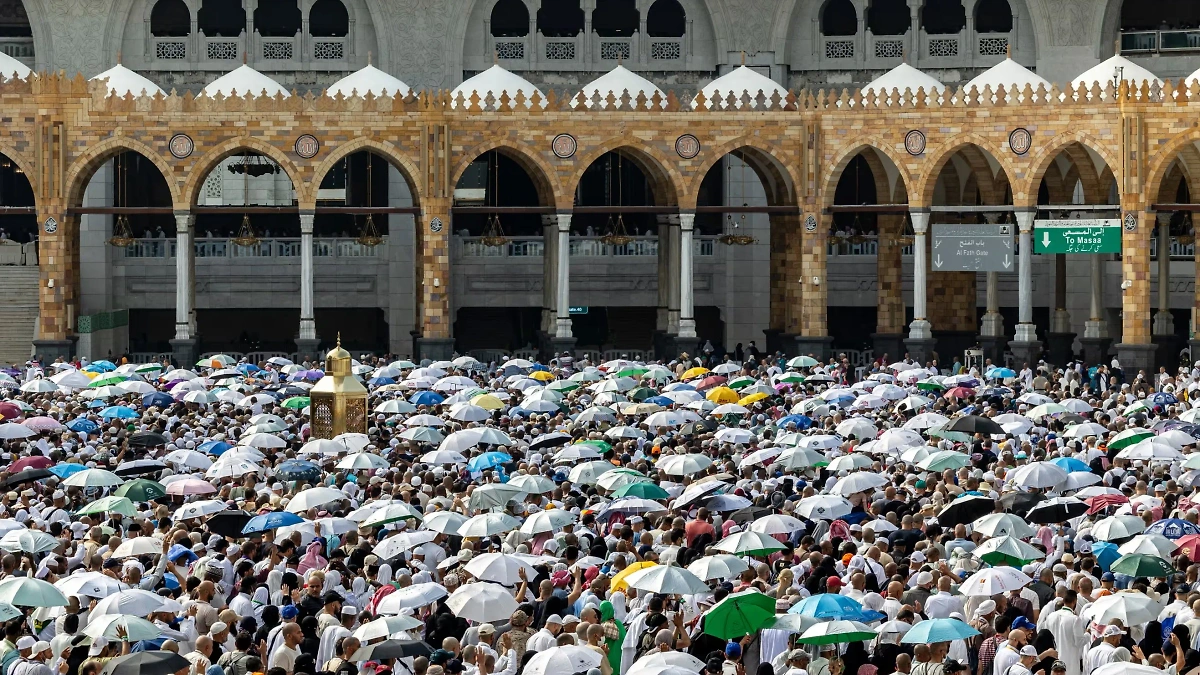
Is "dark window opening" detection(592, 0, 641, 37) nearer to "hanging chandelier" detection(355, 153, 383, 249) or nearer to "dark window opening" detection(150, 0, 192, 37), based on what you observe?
"hanging chandelier" detection(355, 153, 383, 249)

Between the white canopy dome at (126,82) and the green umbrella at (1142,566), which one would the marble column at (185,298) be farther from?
the green umbrella at (1142,566)

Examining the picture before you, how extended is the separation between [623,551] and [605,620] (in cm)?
211

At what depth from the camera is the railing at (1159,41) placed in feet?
159

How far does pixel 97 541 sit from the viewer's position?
60.7 ft

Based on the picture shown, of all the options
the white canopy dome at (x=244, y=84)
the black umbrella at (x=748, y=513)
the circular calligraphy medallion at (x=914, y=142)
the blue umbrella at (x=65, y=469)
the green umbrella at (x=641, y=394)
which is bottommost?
the black umbrella at (x=748, y=513)

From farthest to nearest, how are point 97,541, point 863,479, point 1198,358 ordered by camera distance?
point 1198,358 < point 863,479 < point 97,541

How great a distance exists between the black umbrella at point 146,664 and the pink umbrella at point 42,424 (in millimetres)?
14061

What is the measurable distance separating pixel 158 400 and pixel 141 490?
9.38 m

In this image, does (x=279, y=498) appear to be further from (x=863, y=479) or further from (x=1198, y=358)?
(x=1198, y=358)

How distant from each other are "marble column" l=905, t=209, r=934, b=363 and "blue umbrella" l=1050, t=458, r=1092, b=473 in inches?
806

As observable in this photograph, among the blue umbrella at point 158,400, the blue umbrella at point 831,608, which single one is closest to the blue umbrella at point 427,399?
the blue umbrella at point 158,400

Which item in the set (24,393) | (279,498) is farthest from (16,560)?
(24,393)

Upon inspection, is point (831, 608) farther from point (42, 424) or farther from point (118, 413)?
point (118, 413)

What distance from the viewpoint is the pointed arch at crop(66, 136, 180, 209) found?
42906 mm
